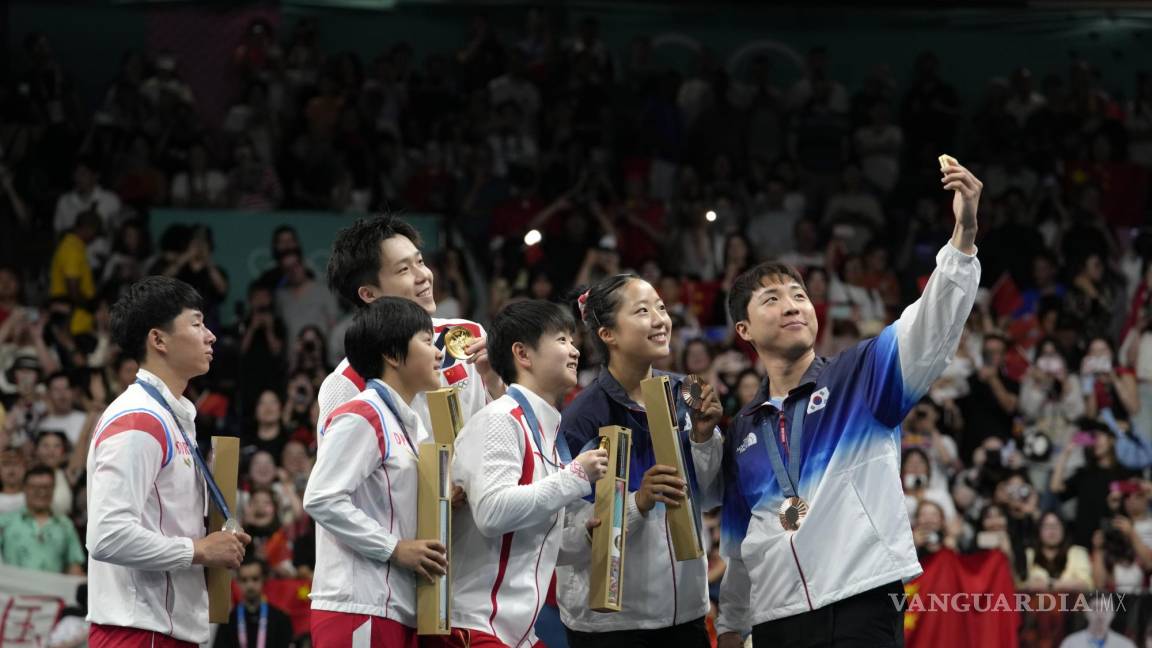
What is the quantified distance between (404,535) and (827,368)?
5.36ft

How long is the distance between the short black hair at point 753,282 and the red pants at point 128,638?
7.71 ft

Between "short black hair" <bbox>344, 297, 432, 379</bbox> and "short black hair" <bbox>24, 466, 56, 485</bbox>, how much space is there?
6.11m

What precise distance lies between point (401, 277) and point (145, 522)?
1363mm

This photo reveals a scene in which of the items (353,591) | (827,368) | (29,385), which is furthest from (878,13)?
(353,591)

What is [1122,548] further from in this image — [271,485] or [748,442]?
[748,442]

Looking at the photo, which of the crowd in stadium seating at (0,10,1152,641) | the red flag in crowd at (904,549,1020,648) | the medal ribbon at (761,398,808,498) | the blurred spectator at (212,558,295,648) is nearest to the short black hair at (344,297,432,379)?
the medal ribbon at (761,398,808,498)

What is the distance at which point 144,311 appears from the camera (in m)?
5.35

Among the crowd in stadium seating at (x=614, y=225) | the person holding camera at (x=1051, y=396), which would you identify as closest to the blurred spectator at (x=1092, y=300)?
the crowd in stadium seating at (x=614, y=225)

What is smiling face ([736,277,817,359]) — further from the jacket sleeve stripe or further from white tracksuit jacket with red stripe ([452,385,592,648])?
the jacket sleeve stripe

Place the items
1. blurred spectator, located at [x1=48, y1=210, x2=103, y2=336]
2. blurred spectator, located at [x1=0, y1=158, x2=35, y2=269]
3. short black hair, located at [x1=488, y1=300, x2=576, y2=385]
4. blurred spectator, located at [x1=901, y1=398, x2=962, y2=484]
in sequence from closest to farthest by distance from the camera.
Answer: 1. short black hair, located at [x1=488, y1=300, x2=576, y2=385]
2. blurred spectator, located at [x1=901, y1=398, x2=962, y2=484]
3. blurred spectator, located at [x1=48, y1=210, x2=103, y2=336]
4. blurred spectator, located at [x1=0, y1=158, x2=35, y2=269]

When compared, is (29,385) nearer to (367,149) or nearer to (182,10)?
(367,149)

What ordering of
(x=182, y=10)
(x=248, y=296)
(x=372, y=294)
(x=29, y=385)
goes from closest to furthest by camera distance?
(x=372, y=294) → (x=29, y=385) → (x=248, y=296) → (x=182, y=10)

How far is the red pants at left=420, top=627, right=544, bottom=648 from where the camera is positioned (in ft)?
16.6

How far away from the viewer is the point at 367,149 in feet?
50.4
